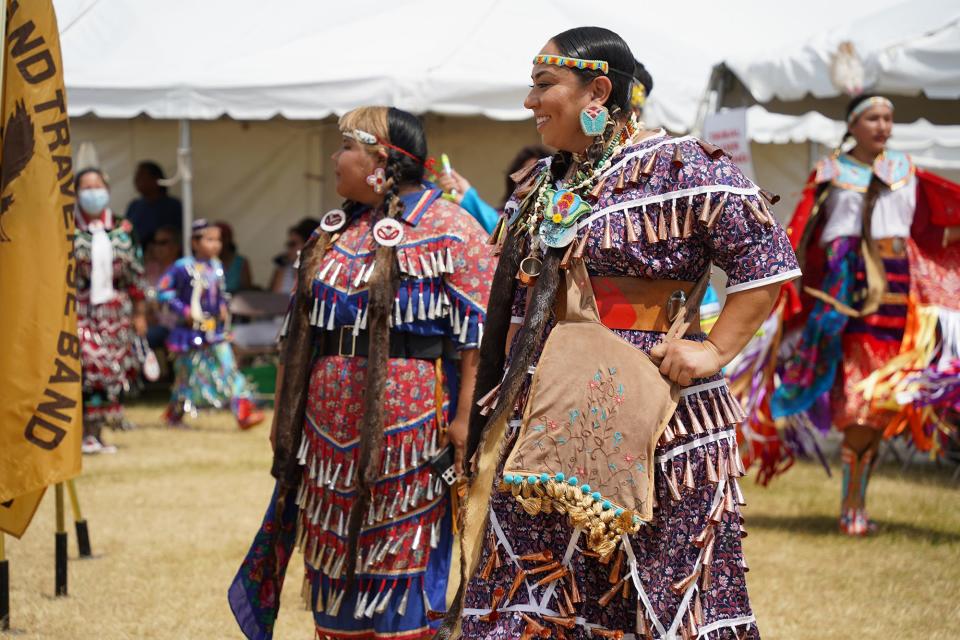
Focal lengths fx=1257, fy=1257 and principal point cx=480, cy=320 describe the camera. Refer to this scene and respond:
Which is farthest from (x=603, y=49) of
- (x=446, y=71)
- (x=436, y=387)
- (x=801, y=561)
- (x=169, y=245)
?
(x=169, y=245)

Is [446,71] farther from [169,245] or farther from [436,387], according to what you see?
[436,387]

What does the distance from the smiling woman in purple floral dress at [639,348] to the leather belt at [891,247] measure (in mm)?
3634

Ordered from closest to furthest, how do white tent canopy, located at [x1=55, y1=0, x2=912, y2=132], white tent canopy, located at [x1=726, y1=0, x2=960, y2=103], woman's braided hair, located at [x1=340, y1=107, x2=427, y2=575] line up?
woman's braided hair, located at [x1=340, y1=107, x2=427, y2=575], white tent canopy, located at [x1=726, y1=0, x2=960, y2=103], white tent canopy, located at [x1=55, y1=0, x2=912, y2=132]

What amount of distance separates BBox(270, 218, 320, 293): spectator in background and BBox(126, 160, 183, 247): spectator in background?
1006 mm

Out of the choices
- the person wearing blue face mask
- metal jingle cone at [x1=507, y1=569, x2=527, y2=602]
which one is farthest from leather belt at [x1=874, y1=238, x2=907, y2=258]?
the person wearing blue face mask

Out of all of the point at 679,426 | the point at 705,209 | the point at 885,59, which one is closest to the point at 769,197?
the point at 705,209

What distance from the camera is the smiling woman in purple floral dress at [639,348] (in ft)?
8.83

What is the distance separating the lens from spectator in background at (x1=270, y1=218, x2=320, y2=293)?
38.4 ft

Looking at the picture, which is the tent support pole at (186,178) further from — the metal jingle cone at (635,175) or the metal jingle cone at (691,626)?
the metal jingle cone at (691,626)

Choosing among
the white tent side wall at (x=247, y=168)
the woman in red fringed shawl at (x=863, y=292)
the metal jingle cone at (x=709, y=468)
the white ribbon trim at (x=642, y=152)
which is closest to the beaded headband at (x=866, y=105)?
the woman in red fringed shawl at (x=863, y=292)

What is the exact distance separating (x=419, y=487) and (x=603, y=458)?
1.37 metres

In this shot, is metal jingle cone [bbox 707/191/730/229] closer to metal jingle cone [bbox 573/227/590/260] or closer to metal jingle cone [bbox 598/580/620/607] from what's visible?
metal jingle cone [bbox 573/227/590/260]

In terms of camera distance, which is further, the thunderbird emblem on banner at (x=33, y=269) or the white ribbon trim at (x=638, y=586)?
the thunderbird emblem on banner at (x=33, y=269)

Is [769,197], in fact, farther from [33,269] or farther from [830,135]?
[830,135]
